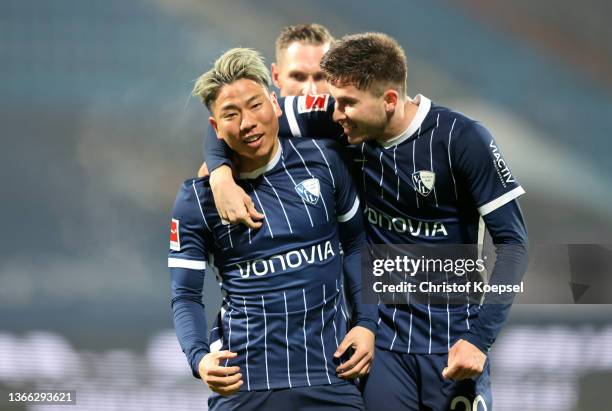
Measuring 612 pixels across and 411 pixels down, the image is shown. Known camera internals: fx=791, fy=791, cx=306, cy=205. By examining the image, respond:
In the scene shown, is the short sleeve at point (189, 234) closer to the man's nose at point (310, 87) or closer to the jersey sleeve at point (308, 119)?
the jersey sleeve at point (308, 119)

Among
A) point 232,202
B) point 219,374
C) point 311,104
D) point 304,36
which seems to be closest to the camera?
point 219,374

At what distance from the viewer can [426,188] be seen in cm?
235

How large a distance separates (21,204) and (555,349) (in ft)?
9.60

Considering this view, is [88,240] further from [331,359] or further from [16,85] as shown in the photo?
[331,359]

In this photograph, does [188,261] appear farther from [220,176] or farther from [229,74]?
[229,74]

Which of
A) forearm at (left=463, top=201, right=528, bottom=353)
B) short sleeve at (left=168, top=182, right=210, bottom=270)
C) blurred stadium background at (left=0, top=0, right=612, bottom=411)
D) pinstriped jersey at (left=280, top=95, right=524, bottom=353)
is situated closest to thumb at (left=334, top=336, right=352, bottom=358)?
pinstriped jersey at (left=280, top=95, right=524, bottom=353)

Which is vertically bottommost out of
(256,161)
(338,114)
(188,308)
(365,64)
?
(188,308)

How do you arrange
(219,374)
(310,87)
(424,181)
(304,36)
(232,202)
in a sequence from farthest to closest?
(304,36) → (310,87) → (424,181) → (232,202) → (219,374)

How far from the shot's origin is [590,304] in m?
4.08

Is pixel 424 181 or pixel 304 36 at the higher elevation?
pixel 304 36

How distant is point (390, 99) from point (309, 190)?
1.25ft

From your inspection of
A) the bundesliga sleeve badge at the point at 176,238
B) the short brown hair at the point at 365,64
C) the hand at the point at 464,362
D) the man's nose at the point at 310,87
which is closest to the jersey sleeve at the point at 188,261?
the bundesliga sleeve badge at the point at 176,238

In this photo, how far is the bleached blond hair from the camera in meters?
2.27

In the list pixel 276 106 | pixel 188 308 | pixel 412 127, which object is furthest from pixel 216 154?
pixel 412 127
